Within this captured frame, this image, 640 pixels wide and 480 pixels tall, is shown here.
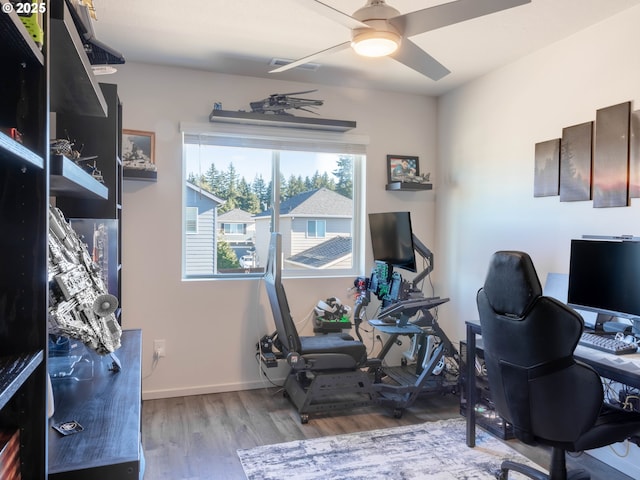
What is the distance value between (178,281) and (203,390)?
0.88 meters

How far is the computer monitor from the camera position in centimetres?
223

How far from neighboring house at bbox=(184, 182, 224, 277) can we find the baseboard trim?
891 mm

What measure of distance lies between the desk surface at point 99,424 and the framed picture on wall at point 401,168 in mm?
2777

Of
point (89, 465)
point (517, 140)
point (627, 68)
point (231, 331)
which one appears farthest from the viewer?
point (231, 331)

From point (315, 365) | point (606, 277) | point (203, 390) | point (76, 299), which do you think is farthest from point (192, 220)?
point (606, 277)

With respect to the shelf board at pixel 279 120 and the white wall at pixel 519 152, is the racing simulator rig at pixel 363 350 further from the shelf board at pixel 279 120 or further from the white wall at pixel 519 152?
the shelf board at pixel 279 120

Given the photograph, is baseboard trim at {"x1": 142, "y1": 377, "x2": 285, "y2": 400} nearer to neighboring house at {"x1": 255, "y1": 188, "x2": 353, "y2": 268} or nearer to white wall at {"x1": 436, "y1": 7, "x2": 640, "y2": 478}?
neighboring house at {"x1": 255, "y1": 188, "x2": 353, "y2": 268}

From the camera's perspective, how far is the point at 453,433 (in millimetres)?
2928

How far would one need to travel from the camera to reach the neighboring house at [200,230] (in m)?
3.65

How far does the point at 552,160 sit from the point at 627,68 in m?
0.66

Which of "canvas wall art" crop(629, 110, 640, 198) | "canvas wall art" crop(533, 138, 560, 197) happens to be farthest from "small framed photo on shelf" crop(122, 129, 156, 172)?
"canvas wall art" crop(629, 110, 640, 198)

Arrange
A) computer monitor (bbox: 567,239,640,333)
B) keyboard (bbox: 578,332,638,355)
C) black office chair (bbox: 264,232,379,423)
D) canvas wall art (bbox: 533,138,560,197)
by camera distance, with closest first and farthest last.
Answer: keyboard (bbox: 578,332,638,355) → computer monitor (bbox: 567,239,640,333) → canvas wall art (bbox: 533,138,560,197) → black office chair (bbox: 264,232,379,423)

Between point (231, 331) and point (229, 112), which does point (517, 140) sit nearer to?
point (229, 112)

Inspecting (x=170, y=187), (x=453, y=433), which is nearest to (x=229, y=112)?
(x=170, y=187)
